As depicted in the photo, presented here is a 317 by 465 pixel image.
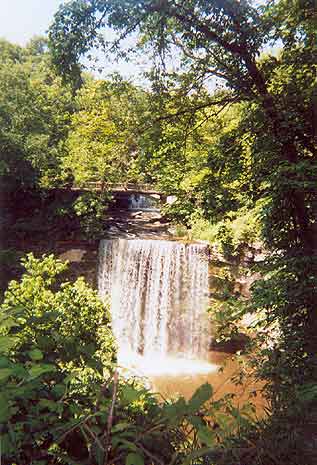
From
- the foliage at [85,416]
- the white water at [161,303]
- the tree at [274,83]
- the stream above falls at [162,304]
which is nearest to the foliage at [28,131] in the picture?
the stream above falls at [162,304]

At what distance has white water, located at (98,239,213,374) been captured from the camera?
504 inches

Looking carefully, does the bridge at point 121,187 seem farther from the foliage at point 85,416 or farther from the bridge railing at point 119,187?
the foliage at point 85,416

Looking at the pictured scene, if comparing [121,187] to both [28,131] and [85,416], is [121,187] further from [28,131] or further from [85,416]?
[85,416]

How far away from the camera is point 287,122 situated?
4238 mm

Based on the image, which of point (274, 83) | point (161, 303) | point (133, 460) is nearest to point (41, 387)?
point (133, 460)

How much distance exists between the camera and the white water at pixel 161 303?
12789mm

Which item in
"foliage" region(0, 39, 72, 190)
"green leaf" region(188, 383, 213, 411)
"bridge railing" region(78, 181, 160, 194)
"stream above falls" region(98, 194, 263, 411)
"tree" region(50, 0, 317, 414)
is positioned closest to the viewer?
"green leaf" region(188, 383, 213, 411)

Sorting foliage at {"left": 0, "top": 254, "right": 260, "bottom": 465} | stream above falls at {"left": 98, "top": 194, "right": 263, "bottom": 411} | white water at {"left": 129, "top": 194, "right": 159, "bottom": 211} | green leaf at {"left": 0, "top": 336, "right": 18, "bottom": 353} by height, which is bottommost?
stream above falls at {"left": 98, "top": 194, "right": 263, "bottom": 411}

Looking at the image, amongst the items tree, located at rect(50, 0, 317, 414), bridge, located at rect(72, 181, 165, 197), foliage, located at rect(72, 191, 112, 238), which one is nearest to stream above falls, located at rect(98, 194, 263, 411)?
foliage, located at rect(72, 191, 112, 238)

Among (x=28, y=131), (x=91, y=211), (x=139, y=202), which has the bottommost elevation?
(x=91, y=211)

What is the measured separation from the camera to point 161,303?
13180mm

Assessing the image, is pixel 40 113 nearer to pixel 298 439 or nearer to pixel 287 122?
pixel 287 122

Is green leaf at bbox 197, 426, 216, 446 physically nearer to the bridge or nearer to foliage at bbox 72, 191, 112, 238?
foliage at bbox 72, 191, 112, 238

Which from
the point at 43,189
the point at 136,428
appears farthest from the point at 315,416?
the point at 43,189
